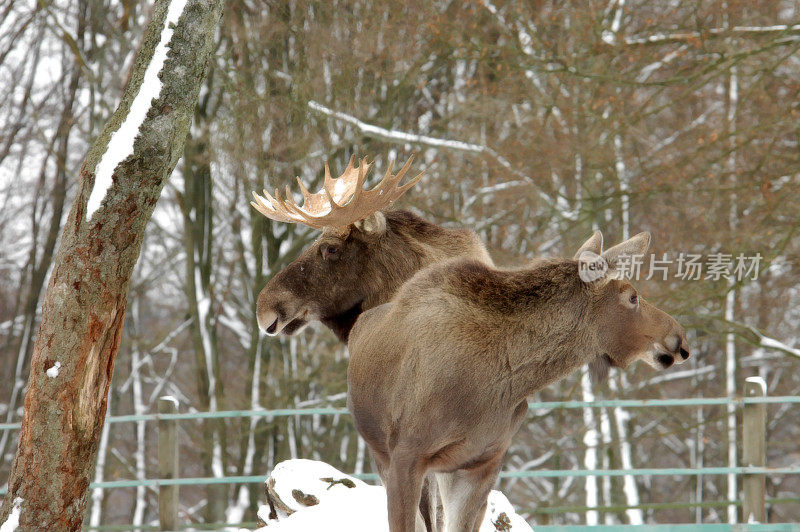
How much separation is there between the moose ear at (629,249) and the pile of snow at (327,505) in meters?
2.09

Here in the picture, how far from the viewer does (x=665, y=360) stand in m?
4.43

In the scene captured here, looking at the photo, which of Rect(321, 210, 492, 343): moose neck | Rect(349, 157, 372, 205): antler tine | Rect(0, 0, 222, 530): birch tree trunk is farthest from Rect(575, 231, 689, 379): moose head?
Rect(0, 0, 222, 530): birch tree trunk

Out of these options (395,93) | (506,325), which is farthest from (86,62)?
(506,325)

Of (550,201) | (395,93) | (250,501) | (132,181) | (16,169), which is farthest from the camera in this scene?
(16,169)

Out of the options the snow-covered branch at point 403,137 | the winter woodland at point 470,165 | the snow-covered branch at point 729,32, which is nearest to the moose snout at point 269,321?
the winter woodland at point 470,165

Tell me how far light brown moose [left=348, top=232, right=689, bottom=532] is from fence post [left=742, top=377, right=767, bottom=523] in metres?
3.74

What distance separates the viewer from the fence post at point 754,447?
7738 millimetres

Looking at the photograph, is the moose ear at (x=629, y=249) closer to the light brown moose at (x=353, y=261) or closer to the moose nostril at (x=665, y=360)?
the moose nostril at (x=665, y=360)

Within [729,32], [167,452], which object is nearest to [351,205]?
[167,452]

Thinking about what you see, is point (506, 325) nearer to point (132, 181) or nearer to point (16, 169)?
point (132, 181)

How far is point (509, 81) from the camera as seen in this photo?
1250 cm

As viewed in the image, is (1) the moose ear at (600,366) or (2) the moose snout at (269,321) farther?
(2) the moose snout at (269,321)

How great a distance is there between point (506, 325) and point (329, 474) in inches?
113

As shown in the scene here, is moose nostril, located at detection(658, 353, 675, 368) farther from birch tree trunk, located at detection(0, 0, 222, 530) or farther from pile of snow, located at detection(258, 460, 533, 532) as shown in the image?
birch tree trunk, located at detection(0, 0, 222, 530)
